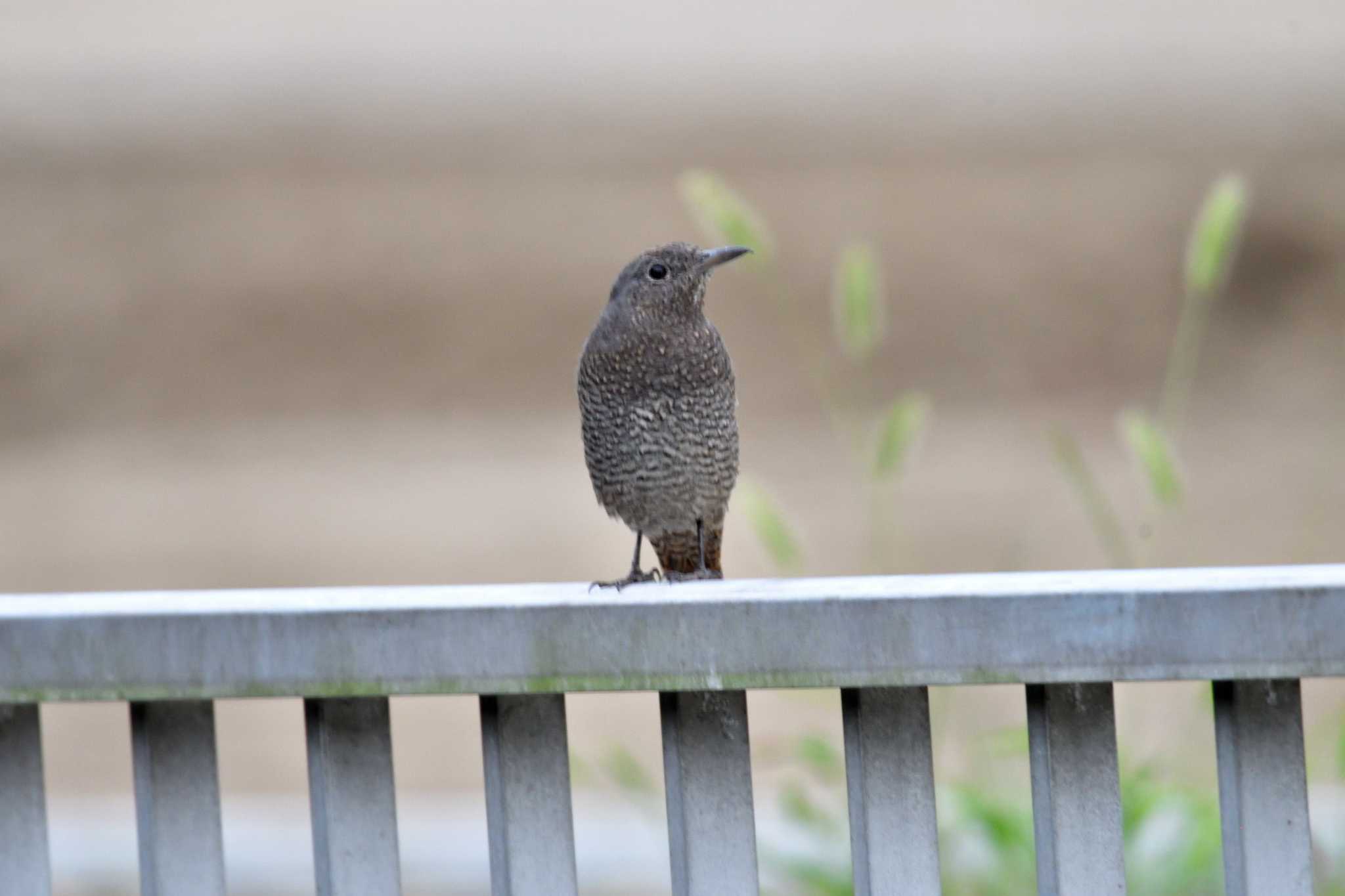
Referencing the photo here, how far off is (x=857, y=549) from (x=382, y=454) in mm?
3800

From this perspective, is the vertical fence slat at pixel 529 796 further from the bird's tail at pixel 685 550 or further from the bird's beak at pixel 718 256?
the bird's tail at pixel 685 550

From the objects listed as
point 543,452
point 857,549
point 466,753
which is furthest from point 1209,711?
point 543,452

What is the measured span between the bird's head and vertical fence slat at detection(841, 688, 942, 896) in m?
0.93

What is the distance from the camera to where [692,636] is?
1.49 metres

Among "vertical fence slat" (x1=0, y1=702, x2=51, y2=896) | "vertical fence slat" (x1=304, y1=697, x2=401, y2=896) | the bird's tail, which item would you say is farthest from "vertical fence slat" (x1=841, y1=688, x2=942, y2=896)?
the bird's tail

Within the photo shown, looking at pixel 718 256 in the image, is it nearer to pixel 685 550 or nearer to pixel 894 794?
A: pixel 685 550

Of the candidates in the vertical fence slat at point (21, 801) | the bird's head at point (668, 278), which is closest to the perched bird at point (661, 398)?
the bird's head at point (668, 278)

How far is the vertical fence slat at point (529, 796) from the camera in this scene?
1562 mm

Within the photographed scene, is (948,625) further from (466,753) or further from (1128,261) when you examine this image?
(1128,261)

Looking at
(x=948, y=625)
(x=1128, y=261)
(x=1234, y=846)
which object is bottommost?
(x=1234, y=846)

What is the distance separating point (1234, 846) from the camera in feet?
4.91

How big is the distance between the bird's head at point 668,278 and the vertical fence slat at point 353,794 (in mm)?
933

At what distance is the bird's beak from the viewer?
7.56ft

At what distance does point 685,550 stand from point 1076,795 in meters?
1.30
